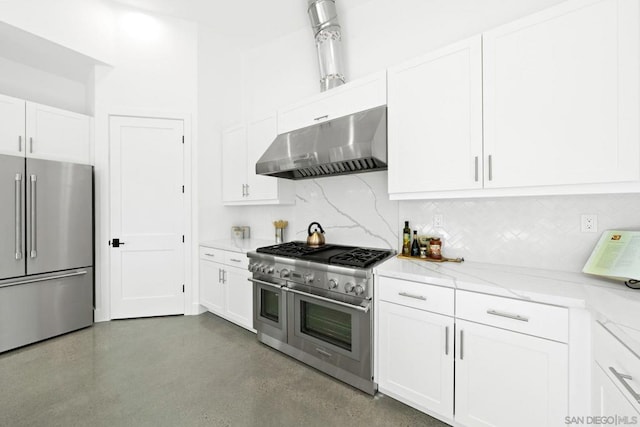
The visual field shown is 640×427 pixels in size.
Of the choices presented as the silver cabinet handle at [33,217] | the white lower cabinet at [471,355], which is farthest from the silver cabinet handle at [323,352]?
the silver cabinet handle at [33,217]

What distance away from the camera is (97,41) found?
322 centimetres

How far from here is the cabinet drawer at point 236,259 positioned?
295cm

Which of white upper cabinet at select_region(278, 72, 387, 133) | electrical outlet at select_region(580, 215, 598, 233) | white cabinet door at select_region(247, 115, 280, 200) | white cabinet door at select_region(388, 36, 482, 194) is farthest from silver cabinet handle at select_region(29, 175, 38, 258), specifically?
electrical outlet at select_region(580, 215, 598, 233)

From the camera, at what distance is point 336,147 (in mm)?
2217

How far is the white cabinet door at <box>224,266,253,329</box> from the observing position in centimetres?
295

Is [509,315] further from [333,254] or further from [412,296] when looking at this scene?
[333,254]

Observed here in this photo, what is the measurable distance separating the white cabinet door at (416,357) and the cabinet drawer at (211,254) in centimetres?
209

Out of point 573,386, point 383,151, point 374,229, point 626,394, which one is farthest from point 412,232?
point 626,394

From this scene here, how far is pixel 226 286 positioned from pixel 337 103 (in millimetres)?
2334

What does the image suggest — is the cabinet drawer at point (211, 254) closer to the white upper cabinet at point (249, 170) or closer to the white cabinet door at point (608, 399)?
the white upper cabinet at point (249, 170)

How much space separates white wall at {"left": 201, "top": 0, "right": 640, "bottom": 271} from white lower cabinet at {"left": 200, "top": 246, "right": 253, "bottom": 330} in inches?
20.0

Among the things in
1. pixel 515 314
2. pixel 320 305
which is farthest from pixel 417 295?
pixel 320 305

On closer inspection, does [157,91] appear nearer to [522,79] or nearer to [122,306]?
[122,306]

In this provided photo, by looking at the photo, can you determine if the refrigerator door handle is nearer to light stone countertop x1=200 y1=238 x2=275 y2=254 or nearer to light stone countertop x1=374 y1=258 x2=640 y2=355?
light stone countertop x1=200 y1=238 x2=275 y2=254
